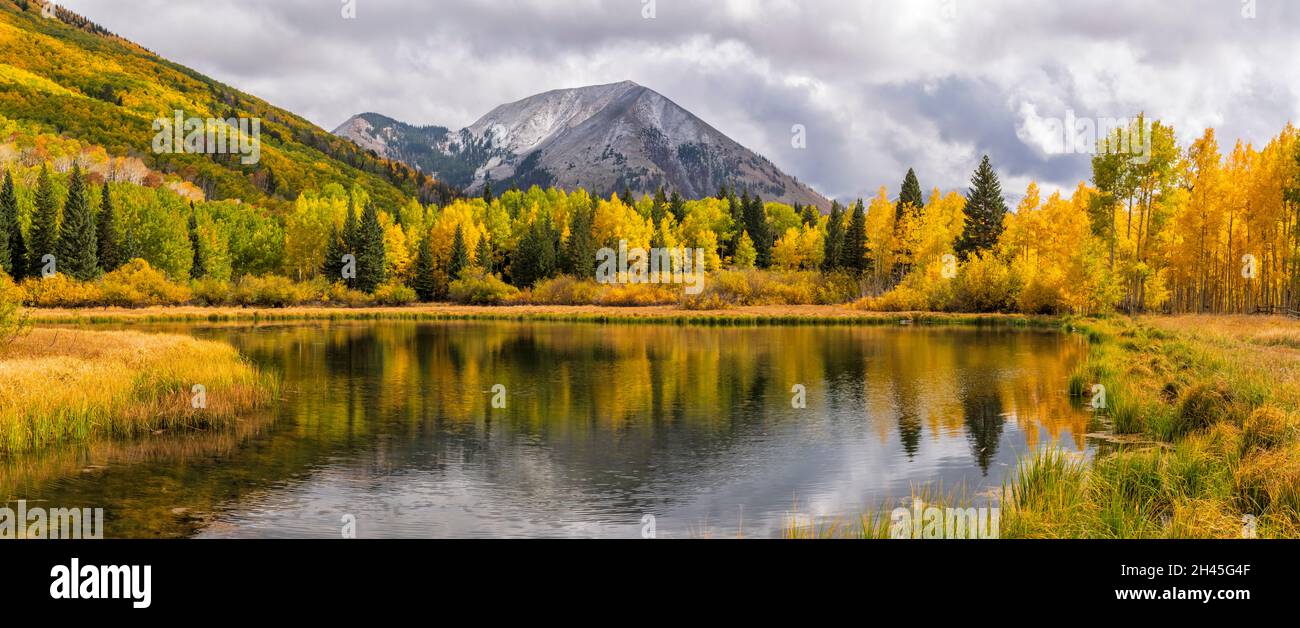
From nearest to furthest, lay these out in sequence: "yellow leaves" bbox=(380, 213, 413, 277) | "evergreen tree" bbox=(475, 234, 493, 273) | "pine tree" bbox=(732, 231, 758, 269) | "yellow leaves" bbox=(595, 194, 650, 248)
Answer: "evergreen tree" bbox=(475, 234, 493, 273) → "yellow leaves" bbox=(595, 194, 650, 248) → "yellow leaves" bbox=(380, 213, 413, 277) → "pine tree" bbox=(732, 231, 758, 269)

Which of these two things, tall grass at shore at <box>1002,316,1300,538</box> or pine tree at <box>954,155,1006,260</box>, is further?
pine tree at <box>954,155,1006,260</box>

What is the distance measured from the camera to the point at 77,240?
95.1 meters

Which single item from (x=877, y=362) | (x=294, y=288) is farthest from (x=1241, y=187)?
(x=294, y=288)

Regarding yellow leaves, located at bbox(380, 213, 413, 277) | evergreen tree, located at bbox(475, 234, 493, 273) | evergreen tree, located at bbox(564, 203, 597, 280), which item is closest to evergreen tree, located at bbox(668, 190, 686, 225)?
evergreen tree, located at bbox(564, 203, 597, 280)

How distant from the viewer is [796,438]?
2448 centimetres

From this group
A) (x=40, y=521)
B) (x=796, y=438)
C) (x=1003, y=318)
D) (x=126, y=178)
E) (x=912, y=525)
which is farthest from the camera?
(x=126, y=178)

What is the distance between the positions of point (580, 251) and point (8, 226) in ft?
212

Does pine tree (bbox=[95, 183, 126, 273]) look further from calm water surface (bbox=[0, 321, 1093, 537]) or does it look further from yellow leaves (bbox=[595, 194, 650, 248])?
calm water surface (bbox=[0, 321, 1093, 537])

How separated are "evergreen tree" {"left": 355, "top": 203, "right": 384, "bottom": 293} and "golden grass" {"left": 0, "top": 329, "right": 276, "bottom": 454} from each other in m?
74.9

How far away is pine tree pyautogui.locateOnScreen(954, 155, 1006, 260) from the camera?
91188mm

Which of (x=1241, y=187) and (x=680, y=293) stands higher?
(x=1241, y=187)
